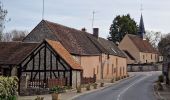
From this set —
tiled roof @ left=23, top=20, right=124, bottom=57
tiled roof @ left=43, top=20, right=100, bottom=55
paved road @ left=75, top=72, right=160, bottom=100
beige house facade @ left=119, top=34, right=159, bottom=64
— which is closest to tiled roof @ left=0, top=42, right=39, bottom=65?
tiled roof @ left=23, top=20, right=124, bottom=57

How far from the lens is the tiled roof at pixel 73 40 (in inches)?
2329

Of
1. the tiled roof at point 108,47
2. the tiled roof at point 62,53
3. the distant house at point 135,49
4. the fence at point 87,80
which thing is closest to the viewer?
the tiled roof at point 62,53

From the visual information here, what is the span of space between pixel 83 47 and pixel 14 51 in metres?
11.9

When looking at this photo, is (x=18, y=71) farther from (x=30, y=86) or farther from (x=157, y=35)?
(x=157, y=35)

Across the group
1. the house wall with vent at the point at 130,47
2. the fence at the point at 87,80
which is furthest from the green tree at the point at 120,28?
the fence at the point at 87,80

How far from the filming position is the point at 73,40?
63812 mm

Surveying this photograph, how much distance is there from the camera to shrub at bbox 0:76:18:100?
2524 cm

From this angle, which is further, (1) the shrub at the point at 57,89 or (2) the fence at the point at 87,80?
(2) the fence at the point at 87,80

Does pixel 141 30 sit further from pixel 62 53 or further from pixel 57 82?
pixel 57 82

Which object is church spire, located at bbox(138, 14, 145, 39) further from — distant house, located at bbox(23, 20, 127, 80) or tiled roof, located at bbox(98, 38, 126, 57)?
distant house, located at bbox(23, 20, 127, 80)

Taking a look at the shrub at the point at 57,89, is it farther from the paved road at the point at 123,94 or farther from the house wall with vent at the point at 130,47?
the house wall with vent at the point at 130,47

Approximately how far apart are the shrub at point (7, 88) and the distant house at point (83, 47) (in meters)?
29.6

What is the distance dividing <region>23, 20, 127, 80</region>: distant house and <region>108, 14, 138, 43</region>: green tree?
42147 millimetres

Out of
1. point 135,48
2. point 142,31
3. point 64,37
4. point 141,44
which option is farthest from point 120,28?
point 64,37
